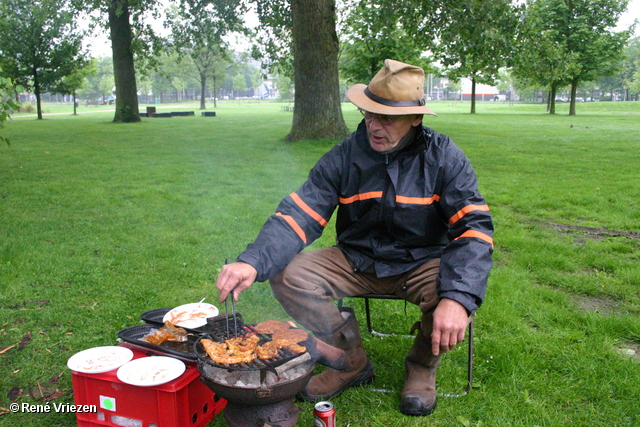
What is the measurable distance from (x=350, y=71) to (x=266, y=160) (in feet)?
68.1

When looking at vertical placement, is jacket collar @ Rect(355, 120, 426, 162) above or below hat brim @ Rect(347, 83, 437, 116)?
below

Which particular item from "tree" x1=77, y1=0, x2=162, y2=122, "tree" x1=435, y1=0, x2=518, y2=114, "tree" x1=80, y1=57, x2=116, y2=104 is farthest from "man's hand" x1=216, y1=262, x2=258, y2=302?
"tree" x1=80, y1=57, x2=116, y2=104

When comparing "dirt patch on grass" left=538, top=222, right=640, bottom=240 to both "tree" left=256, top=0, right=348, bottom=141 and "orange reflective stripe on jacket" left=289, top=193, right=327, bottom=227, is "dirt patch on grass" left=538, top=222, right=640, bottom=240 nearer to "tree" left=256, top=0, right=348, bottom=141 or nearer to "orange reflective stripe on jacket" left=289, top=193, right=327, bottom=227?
"orange reflective stripe on jacket" left=289, top=193, right=327, bottom=227

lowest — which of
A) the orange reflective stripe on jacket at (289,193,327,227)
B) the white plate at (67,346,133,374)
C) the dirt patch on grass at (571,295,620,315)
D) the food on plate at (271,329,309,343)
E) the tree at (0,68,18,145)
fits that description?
the dirt patch on grass at (571,295,620,315)

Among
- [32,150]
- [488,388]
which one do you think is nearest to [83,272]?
[488,388]

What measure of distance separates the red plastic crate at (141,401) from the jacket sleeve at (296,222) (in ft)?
2.08

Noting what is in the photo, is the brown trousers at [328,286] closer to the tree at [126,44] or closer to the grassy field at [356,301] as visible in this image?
the grassy field at [356,301]

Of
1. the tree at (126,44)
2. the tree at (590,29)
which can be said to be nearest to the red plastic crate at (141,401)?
the tree at (126,44)

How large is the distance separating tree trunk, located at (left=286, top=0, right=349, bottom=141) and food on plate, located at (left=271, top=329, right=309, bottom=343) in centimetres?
1076

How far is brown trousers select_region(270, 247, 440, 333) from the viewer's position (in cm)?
277

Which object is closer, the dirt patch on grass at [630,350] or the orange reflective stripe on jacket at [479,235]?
the orange reflective stripe on jacket at [479,235]

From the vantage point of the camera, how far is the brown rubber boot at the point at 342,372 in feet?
9.39

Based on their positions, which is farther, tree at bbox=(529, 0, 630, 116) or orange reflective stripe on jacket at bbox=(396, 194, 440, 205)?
tree at bbox=(529, 0, 630, 116)

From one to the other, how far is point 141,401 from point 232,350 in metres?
0.48
